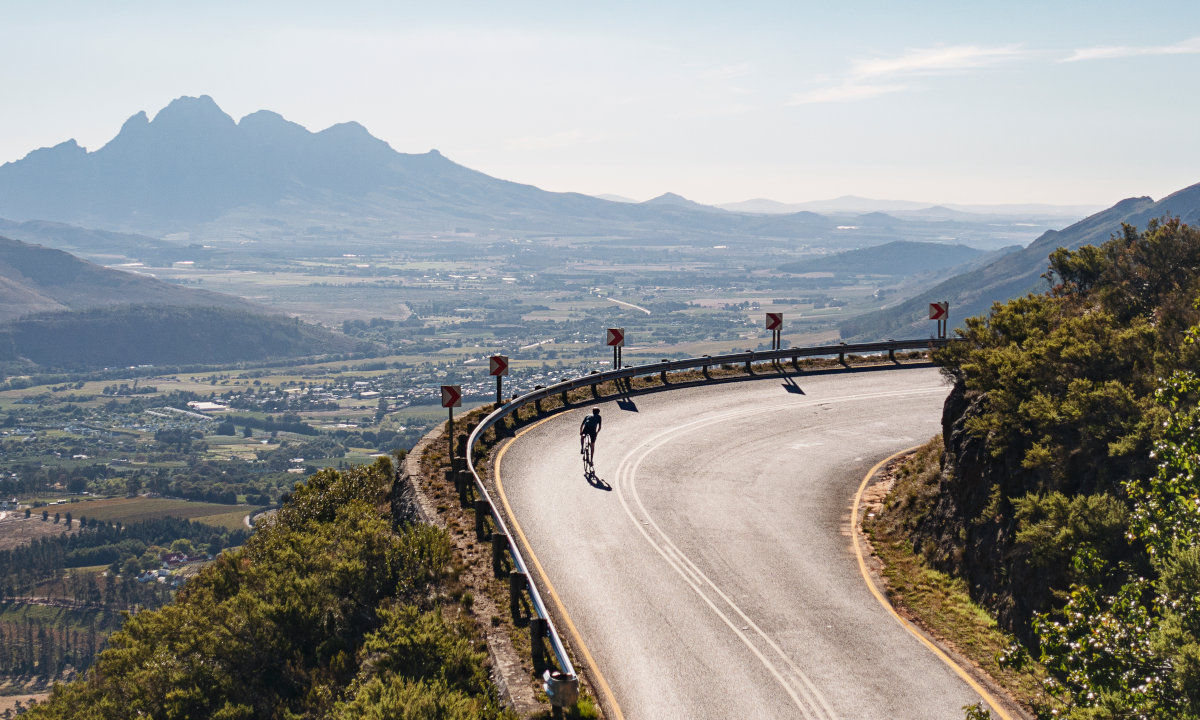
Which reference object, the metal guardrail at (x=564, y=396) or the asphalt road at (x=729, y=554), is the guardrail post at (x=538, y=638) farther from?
the asphalt road at (x=729, y=554)

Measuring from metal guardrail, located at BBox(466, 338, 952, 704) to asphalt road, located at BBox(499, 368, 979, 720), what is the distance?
1007mm

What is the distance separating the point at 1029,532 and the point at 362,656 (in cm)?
1068

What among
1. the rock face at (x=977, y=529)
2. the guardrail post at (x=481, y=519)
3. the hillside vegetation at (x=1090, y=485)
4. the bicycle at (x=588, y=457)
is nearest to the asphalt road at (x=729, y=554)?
the bicycle at (x=588, y=457)

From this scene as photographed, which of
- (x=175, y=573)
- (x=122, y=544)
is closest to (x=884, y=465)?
(x=175, y=573)

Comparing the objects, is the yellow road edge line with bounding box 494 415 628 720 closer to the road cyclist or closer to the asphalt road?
the asphalt road

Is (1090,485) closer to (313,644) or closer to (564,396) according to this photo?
(313,644)

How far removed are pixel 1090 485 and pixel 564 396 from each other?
65.0ft

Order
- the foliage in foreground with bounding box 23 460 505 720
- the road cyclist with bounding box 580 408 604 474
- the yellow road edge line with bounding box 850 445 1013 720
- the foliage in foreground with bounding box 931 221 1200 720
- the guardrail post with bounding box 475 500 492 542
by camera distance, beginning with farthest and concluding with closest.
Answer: the road cyclist with bounding box 580 408 604 474
the guardrail post with bounding box 475 500 492 542
the foliage in foreground with bounding box 23 460 505 720
the yellow road edge line with bounding box 850 445 1013 720
the foliage in foreground with bounding box 931 221 1200 720

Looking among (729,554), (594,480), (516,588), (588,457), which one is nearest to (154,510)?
(588,457)

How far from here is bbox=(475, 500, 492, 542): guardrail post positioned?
19.1 meters

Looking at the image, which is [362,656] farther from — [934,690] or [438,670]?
[934,690]

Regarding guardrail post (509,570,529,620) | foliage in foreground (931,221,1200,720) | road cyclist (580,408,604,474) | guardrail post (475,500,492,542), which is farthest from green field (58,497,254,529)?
foliage in foreground (931,221,1200,720)

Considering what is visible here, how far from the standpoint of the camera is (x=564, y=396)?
32.8 metres

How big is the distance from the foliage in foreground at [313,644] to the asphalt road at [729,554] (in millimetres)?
2310
